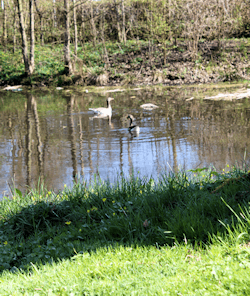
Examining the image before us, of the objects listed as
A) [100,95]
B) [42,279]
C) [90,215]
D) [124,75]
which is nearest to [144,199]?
[90,215]

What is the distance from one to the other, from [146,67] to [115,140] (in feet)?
58.4

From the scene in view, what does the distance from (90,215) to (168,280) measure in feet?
6.12

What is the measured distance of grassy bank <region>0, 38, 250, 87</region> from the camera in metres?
24.3

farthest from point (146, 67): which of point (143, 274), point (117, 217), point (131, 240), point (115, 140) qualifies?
point (143, 274)

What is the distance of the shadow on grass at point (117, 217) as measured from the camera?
3525 mm

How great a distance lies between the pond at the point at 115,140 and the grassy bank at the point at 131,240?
947 millimetres

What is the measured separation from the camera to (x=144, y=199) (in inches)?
170

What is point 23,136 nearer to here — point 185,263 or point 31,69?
point 185,263

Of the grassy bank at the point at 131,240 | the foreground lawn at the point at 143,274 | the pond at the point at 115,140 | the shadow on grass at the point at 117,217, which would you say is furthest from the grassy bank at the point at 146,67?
the foreground lawn at the point at 143,274

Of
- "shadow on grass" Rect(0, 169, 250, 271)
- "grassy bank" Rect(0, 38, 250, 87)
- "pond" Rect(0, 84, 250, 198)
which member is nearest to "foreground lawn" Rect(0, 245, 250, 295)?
"shadow on grass" Rect(0, 169, 250, 271)

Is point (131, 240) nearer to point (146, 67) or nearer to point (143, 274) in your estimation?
point (143, 274)

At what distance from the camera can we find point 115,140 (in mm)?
9688

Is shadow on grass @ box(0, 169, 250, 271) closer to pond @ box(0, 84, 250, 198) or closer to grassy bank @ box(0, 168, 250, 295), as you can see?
grassy bank @ box(0, 168, 250, 295)

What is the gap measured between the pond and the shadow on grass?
2.54ft
